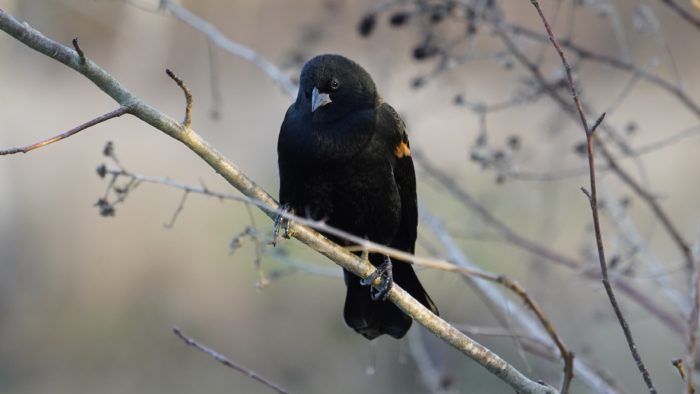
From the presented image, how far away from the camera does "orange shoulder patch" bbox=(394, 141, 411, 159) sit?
3139mm

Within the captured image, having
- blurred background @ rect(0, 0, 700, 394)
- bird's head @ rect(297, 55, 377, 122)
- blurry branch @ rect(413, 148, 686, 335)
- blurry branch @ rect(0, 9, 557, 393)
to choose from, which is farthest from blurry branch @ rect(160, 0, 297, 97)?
blurry branch @ rect(0, 9, 557, 393)

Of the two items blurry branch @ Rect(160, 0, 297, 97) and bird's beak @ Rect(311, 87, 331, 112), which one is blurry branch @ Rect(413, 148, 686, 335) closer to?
blurry branch @ Rect(160, 0, 297, 97)

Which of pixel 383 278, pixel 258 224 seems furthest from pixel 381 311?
pixel 258 224

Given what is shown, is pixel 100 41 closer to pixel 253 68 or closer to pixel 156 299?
pixel 253 68

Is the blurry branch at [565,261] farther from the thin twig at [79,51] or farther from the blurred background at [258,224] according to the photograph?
the thin twig at [79,51]

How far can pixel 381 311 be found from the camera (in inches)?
128

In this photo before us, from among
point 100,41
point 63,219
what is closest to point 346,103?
point 63,219

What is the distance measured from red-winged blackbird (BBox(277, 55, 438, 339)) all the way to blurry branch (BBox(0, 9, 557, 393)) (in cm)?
52

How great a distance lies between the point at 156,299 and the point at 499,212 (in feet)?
10.2

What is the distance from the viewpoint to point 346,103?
10.0 ft

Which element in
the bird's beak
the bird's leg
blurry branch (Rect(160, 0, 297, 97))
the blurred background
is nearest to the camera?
the bird's leg

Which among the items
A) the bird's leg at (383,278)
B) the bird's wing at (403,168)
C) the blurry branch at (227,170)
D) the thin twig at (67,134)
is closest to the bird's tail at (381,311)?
the bird's wing at (403,168)

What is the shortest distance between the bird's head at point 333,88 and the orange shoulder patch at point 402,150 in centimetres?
18

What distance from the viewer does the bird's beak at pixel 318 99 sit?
2936 mm
